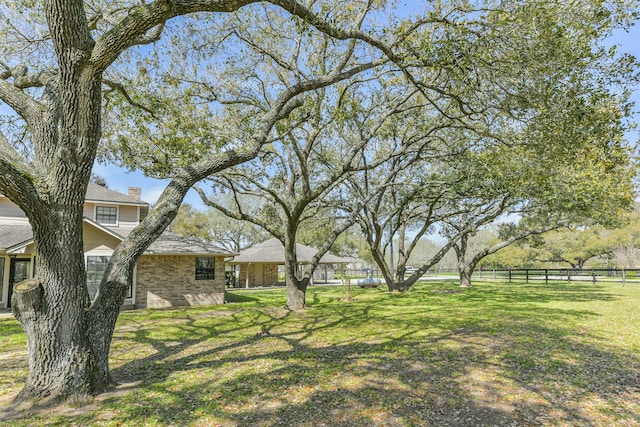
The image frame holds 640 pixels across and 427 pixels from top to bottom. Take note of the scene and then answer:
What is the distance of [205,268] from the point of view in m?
16.9

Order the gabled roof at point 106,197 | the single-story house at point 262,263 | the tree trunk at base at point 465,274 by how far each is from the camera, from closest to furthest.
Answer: the gabled roof at point 106,197 < the tree trunk at base at point 465,274 < the single-story house at point 262,263

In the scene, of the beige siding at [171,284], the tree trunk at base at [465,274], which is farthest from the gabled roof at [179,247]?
the tree trunk at base at [465,274]

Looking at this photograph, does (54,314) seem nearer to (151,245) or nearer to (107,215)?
(151,245)

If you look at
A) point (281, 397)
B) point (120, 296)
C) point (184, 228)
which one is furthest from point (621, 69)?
point (184, 228)

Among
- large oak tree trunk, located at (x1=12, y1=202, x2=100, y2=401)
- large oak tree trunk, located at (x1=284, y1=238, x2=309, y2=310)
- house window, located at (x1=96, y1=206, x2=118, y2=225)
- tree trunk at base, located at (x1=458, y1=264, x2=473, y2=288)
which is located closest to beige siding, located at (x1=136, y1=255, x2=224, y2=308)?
house window, located at (x1=96, y1=206, x2=118, y2=225)

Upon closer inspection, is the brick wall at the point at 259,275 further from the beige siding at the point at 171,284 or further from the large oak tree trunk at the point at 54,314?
the large oak tree trunk at the point at 54,314

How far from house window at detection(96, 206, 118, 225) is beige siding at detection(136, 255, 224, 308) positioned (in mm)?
3530

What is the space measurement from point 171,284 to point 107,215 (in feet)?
16.6

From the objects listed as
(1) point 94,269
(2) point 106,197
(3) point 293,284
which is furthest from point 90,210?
(3) point 293,284

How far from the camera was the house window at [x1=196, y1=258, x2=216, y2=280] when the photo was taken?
54.9 feet

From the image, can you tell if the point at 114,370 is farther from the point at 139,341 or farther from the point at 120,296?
the point at 139,341

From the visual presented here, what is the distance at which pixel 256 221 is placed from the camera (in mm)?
14016

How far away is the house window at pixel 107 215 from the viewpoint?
56.6ft

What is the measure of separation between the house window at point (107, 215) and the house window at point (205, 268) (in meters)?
4.85
